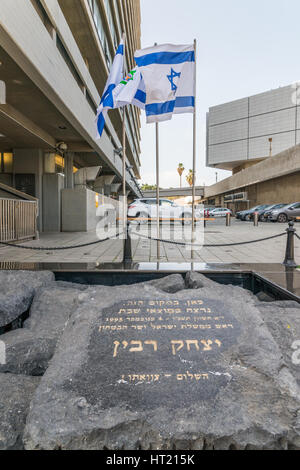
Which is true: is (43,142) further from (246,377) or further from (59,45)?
(246,377)

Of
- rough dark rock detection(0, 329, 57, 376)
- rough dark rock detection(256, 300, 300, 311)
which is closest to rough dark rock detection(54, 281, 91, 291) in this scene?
rough dark rock detection(0, 329, 57, 376)

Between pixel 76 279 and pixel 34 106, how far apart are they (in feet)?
24.8

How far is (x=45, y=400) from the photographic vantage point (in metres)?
1.84

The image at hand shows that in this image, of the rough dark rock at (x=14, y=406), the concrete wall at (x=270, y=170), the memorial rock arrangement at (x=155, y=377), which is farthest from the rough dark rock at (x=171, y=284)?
the concrete wall at (x=270, y=170)

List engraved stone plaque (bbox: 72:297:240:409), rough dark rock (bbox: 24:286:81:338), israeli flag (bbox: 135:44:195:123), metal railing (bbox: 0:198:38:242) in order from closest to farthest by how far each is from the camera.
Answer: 1. engraved stone plaque (bbox: 72:297:240:409)
2. rough dark rock (bbox: 24:286:81:338)
3. israeli flag (bbox: 135:44:195:123)
4. metal railing (bbox: 0:198:38:242)

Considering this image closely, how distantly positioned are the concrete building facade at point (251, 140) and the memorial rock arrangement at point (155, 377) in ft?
126

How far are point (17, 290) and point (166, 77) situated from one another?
6101 millimetres

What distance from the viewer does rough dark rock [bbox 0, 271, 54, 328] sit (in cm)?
352

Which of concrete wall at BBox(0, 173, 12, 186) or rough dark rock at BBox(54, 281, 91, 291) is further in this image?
concrete wall at BBox(0, 173, 12, 186)

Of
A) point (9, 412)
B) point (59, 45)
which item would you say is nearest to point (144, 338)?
point (9, 412)

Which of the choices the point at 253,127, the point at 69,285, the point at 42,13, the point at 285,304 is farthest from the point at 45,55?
the point at 253,127

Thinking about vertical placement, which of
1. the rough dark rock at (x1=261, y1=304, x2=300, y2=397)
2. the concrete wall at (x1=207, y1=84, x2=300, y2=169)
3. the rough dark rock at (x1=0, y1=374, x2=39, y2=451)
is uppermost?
the concrete wall at (x1=207, y1=84, x2=300, y2=169)

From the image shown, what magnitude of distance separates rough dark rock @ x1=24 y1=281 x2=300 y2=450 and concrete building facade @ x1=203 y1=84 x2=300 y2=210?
38.6 metres

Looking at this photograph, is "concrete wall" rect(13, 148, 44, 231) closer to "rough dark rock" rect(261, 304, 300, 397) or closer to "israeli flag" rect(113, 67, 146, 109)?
"israeli flag" rect(113, 67, 146, 109)
